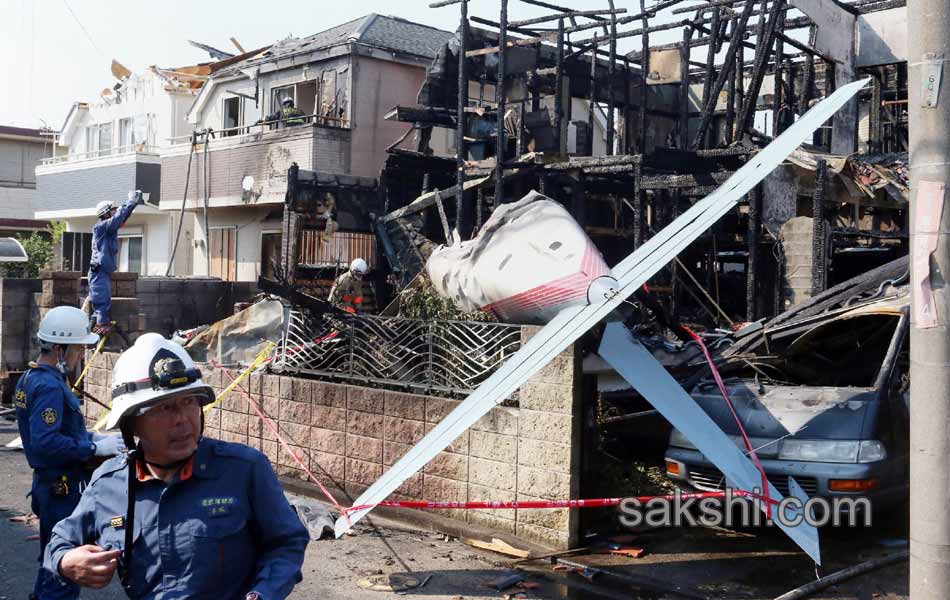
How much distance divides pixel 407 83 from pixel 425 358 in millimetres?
13644

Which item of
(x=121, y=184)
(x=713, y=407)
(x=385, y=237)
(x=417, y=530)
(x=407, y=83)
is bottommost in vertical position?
(x=417, y=530)

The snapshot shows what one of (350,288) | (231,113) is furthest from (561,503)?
(231,113)

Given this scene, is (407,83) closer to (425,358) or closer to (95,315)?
(95,315)

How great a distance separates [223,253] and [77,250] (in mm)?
5374

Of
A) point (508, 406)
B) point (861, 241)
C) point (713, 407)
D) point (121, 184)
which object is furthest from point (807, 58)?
point (121, 184)

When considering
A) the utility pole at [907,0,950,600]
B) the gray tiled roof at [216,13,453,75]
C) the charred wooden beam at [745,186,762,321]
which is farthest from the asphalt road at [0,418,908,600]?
the gray tiled roof at [216,13,453,75]

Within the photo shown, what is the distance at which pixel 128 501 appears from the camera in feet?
8.91

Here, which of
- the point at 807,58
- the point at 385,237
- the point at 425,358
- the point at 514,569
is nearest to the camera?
the point at 514,569

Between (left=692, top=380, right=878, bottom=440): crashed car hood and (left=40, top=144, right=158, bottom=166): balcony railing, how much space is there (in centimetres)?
2042

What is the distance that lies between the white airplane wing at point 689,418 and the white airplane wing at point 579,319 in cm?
41

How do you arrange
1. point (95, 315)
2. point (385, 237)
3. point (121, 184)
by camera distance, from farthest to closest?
point (121, 184) < point (385, 237) < point (95, 315)

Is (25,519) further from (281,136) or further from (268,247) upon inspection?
(268,247)

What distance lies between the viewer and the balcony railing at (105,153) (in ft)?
82.7

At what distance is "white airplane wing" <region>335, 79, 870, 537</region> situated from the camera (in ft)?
17.8
